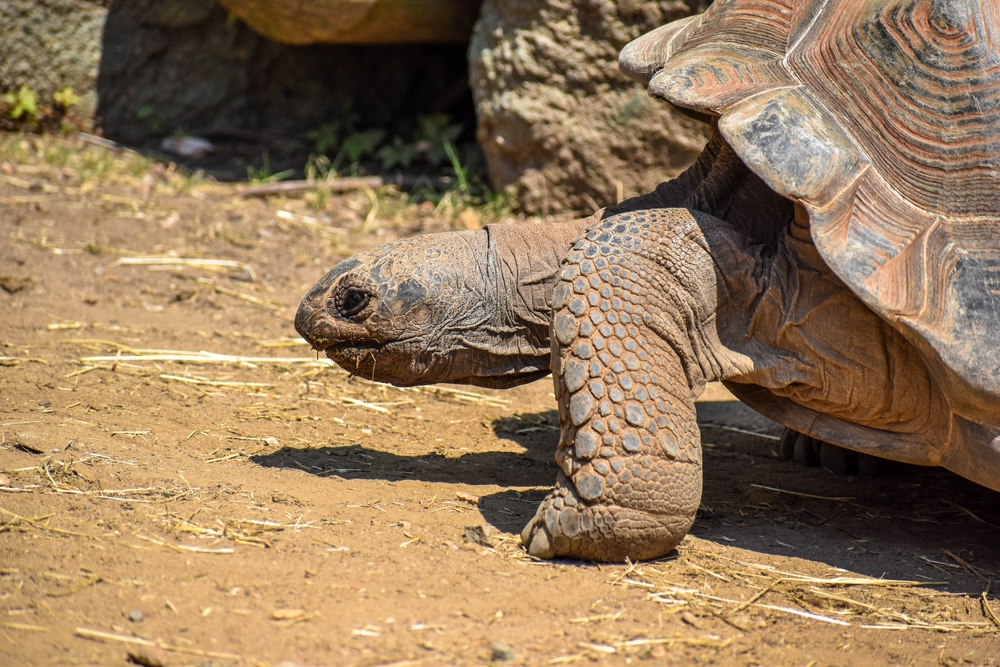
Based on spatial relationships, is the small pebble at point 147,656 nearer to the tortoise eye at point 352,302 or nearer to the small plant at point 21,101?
the tortoise eye at point 352,302

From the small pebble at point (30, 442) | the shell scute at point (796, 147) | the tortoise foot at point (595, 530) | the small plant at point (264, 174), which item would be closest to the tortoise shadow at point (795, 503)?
the tortoise foot at point (595, 530)

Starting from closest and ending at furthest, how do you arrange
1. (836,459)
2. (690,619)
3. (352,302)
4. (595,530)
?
(690,619) → (595,530) → (352,302) → (836,459)

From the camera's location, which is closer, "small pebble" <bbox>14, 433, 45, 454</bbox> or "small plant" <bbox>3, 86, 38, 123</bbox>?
"small pebble" <bbox>14, 433, 45, 454</bbox>

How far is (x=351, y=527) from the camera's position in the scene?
96.1 inches

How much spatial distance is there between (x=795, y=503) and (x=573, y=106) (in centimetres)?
311

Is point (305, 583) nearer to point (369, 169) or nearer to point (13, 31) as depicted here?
point (369, 169)

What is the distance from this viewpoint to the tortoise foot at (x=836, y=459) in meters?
3.51

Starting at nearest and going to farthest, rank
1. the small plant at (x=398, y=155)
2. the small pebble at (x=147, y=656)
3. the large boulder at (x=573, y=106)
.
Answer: the small pebble at (x=147, y=656) < the large boulder at (x=573, y=106) < the small plant at (x=398, y=155)

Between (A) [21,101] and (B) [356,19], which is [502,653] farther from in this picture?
(A) [21,101]

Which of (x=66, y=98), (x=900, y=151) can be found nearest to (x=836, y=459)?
(x=900, y=151)

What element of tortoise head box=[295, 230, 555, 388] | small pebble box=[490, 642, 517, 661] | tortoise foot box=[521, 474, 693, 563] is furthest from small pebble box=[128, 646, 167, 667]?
tortoise head box=[295, 230, 555, 388]

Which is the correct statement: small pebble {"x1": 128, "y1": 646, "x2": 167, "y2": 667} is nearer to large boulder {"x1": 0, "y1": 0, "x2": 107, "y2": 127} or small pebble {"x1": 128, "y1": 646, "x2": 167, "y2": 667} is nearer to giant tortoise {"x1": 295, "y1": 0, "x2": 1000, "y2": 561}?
giant tortoise {"x1": 295, "y1": 0, "x2": 1000, "y2": 561}

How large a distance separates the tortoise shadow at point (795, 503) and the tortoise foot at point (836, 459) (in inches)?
1.7

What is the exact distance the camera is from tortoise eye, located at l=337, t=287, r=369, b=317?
9.49ft
